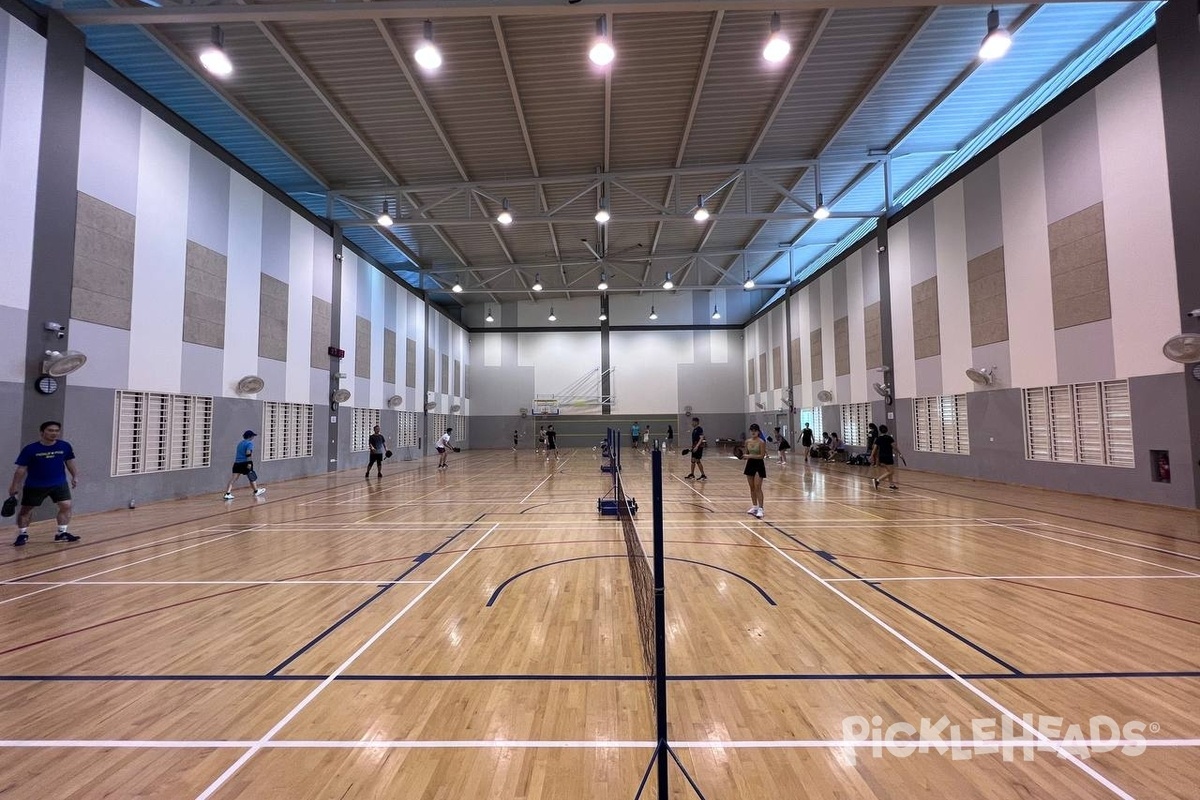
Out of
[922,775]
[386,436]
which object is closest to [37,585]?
[922,775]

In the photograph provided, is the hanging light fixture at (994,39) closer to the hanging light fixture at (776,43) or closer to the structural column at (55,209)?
the hanging light fixture at (776,43)

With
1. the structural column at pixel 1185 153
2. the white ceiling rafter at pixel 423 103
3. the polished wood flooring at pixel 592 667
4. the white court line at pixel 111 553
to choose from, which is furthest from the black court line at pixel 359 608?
the structural column at pixel 1185 153

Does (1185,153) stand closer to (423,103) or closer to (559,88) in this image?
(559,88)

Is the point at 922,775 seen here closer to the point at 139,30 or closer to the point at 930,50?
the point at 930,50

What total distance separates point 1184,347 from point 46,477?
18155 mm

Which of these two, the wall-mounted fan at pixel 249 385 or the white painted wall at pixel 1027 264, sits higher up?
the white painted wall at pixel 1027 264

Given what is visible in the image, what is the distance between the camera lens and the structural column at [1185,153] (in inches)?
350

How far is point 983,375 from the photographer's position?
14.0 meters

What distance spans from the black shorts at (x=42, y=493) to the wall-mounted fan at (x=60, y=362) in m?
2.36

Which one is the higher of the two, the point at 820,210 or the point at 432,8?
the point at 432,8

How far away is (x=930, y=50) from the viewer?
1176 cm

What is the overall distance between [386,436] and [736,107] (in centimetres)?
1881

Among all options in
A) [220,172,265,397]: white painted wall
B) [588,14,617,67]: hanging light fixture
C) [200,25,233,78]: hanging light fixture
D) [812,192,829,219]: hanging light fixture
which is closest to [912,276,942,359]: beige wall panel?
[812,192,829,219]: hanging light fixture

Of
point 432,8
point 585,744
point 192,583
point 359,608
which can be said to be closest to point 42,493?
point 192,583
